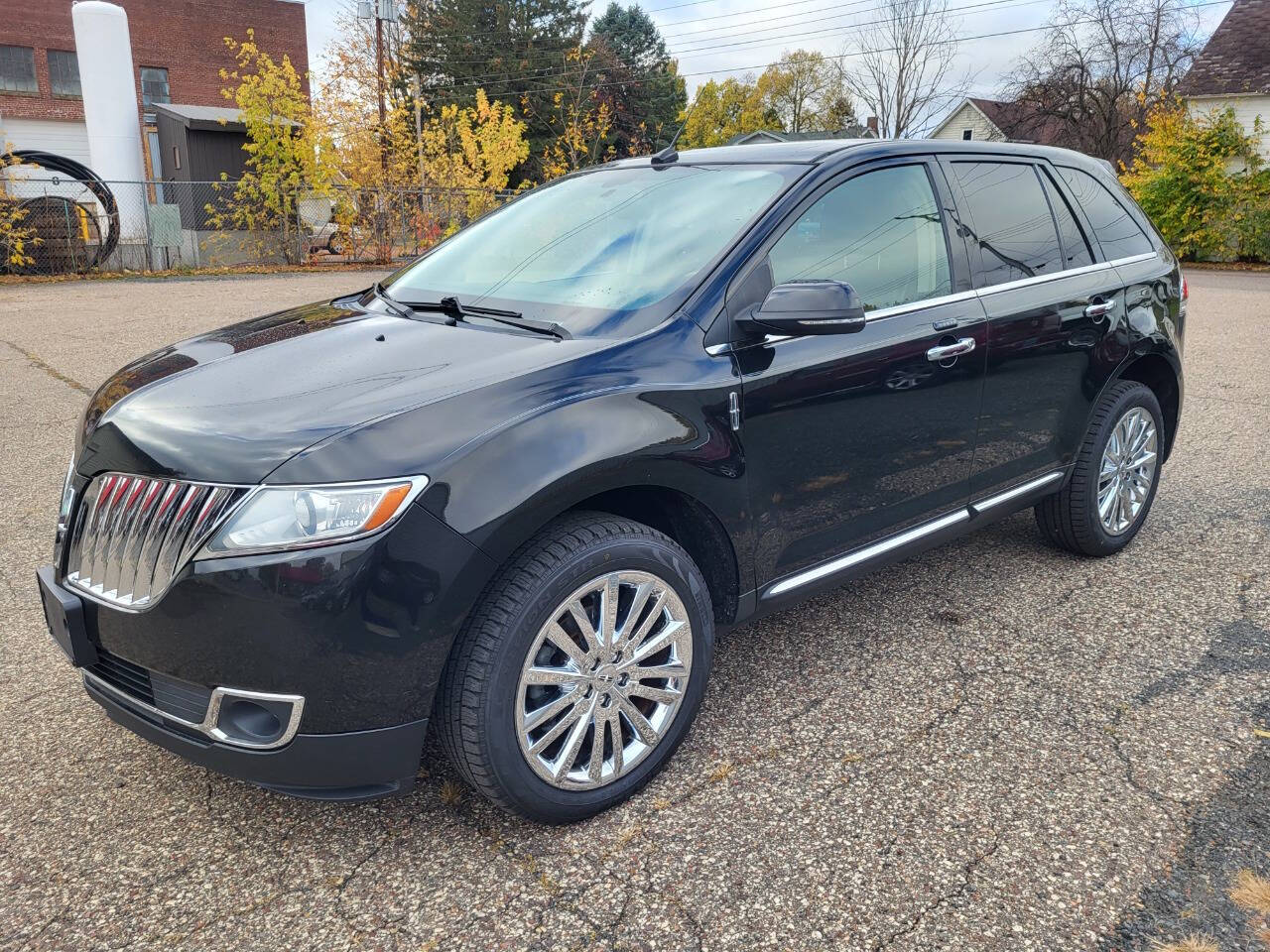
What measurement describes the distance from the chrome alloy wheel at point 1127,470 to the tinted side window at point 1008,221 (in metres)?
0.85

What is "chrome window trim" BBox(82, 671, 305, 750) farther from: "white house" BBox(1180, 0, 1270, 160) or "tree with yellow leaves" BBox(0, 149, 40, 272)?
"white house" BBox(1180, 0, 1270, 160)

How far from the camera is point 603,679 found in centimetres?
253

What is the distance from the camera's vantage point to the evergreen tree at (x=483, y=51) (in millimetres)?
42469

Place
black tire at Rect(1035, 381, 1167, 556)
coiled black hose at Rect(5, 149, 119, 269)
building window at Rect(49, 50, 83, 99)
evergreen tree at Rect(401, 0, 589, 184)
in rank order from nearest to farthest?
1. black tire at Rect(1035, 381, 1167, 556)
2. coiled black hose at Rect(5, 149, 119, 269)
3. building window at Rect(49, 50, 83, 99)
4. evergreen tree at Rect(401, 0, 589, 184)

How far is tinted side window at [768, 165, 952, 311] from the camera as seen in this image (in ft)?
10.1

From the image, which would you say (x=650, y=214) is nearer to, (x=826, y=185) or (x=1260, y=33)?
(x=826, y=185)

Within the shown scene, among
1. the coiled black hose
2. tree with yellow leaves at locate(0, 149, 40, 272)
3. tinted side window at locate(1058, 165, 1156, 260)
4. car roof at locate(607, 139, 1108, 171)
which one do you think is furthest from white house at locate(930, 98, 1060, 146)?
car roof at locate(607, 139, 1108, 171)

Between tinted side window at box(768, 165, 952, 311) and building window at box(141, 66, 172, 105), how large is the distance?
4323 centimetres

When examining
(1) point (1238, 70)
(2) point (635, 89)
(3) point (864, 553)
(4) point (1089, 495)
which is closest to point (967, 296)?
(3) point (864, 553)

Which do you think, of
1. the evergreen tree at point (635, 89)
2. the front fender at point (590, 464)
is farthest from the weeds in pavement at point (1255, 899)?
the evergreen tree at point (635, 89)

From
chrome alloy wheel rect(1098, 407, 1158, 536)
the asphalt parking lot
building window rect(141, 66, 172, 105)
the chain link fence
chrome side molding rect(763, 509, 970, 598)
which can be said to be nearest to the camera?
the asphalt parking lot

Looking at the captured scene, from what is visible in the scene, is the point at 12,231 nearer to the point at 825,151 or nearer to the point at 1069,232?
the point at 825,151

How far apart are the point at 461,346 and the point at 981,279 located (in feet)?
6.45

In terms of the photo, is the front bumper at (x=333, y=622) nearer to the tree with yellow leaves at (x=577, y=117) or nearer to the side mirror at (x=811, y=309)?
the side mirror at (x=811, y=309)
